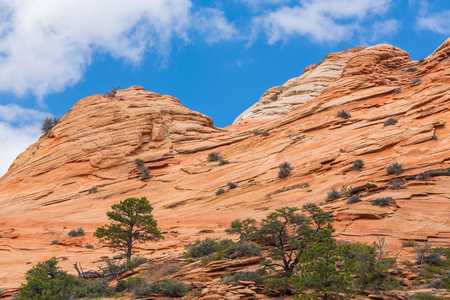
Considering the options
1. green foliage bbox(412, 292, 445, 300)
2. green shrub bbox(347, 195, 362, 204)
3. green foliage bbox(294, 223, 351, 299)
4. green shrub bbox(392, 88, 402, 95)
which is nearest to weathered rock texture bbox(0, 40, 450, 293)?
green shrub bbox(392, 88, 402, 95)

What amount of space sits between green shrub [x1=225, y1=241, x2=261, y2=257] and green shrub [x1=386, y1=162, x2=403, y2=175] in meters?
11.9

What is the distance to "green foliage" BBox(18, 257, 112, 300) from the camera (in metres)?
13.7

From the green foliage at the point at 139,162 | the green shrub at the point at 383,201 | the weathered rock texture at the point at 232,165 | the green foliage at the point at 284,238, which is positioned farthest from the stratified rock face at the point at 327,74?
the green foliage at the point at 284,238

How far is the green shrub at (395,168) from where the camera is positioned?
22.1 meters

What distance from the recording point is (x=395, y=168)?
22.2 metres

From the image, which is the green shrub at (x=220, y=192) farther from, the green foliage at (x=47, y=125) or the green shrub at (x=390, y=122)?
the green foliage at (x=47, y=125)

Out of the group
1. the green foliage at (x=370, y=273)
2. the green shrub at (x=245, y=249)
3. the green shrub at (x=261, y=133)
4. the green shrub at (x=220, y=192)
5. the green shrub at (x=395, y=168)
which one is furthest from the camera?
the green shrub at (x=261, y=133)

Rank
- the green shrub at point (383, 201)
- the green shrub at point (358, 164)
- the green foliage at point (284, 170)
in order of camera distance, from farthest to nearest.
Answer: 1. the green foliage at point (284, 170)
2. the green shrub at point (358, 164)
3. the green shrub at point (383, 201)

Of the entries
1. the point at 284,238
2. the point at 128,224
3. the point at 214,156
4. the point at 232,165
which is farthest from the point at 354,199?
the point at 214,156

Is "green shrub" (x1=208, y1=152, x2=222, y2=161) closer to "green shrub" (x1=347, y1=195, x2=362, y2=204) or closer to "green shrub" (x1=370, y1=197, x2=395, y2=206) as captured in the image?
"green shrub" (x1=347, y1=195, x2=362, y2=204)

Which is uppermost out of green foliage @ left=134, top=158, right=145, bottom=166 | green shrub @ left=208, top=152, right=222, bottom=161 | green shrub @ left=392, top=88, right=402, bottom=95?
green shrub @ left=392, top=88, right=402, bottom=95

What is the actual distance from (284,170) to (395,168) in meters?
8.62

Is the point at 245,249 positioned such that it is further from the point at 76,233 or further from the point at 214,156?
the point at 214,156

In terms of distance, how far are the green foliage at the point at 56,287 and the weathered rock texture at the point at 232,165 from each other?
3.02 meters
